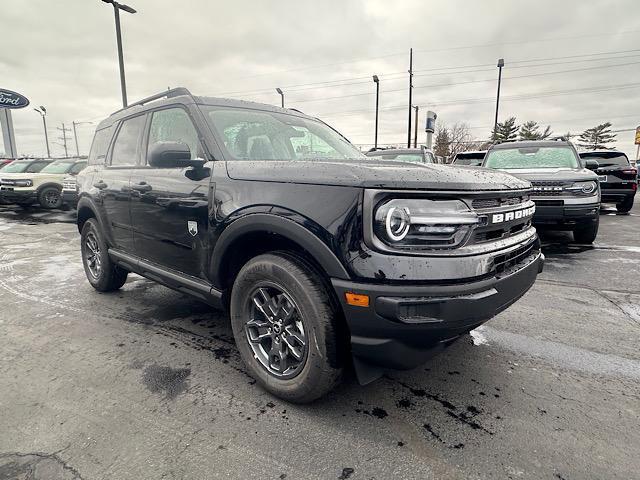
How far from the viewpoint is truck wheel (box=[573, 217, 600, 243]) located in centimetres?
606

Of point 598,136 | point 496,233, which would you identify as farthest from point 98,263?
point 598,136

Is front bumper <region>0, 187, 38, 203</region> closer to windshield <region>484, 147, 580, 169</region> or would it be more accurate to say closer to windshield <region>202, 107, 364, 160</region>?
windshield <region>202, 107, 364, 160</region>

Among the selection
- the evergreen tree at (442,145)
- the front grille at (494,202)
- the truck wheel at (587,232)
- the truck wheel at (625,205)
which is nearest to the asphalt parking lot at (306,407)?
the front grille at (494,202)

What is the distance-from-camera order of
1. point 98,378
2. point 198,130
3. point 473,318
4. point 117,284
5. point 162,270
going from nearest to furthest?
point 473,318, point 98,378, point 198,130, point 162,270, point 117,284

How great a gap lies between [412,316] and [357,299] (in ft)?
0.85

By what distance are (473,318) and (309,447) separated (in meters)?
1.02

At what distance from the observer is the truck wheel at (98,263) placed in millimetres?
4109

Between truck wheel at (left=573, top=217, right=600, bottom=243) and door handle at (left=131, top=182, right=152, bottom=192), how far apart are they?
614 centimetres

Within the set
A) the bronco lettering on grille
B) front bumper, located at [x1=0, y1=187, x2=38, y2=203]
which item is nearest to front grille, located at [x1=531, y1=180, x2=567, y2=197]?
the bronco lettering on grille

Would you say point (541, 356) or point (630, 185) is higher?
point (630, 185)

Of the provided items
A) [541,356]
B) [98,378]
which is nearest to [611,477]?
[541,356]

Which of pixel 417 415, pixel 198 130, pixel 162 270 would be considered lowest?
pixel 417 415

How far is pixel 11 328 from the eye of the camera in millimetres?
3367

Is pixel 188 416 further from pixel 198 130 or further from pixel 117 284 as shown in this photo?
pixel 117 284
